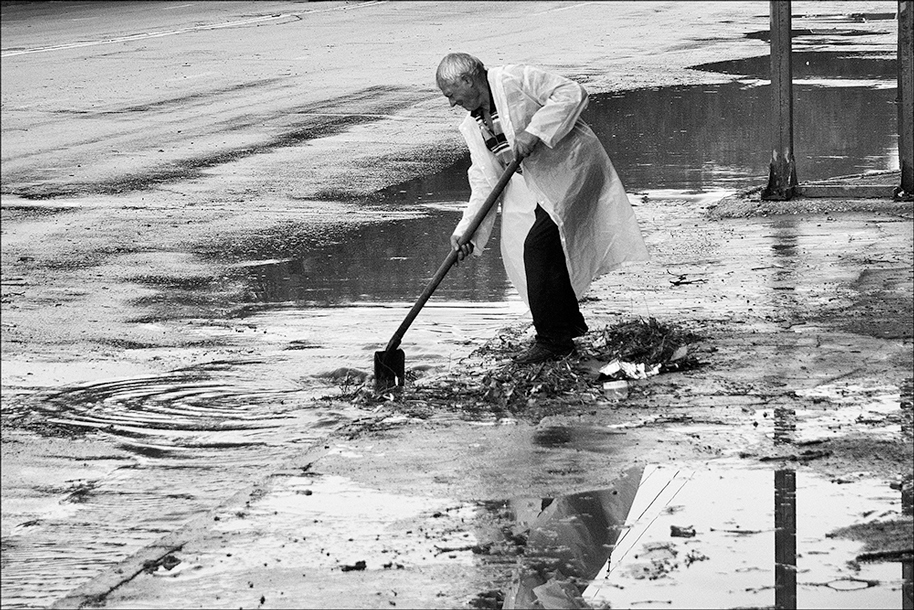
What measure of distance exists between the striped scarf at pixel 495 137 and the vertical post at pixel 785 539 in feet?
6.92

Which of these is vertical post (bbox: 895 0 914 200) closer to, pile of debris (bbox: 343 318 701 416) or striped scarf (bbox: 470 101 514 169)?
pile of debris (bbox: 343 318 701 416)

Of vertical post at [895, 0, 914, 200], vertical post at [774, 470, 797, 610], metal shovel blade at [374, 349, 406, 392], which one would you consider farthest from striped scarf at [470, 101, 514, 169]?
vertical post at [895, 0, 914, 200]

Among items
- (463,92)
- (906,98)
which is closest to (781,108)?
(906,98)

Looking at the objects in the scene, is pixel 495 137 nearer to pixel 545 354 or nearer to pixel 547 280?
pixel 547 280

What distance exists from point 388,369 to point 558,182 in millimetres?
1074

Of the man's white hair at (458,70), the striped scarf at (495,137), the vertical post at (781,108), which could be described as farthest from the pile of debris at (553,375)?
the vertical post at (781,108)

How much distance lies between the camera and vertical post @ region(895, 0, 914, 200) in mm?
9906

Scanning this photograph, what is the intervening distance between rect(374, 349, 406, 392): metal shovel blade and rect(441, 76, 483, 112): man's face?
3.44 ft

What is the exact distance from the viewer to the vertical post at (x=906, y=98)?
991 cm

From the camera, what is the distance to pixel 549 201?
22.2 feet

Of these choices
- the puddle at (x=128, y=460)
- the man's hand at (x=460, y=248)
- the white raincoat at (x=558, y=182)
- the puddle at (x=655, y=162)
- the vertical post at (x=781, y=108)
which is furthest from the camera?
the vertical post at (x=781, y=108)

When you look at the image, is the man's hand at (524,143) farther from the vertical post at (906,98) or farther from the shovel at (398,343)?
the vertical post at (906,98)

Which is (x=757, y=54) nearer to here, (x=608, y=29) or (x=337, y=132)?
(x=608, y=29)

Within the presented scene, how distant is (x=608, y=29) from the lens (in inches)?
1085
